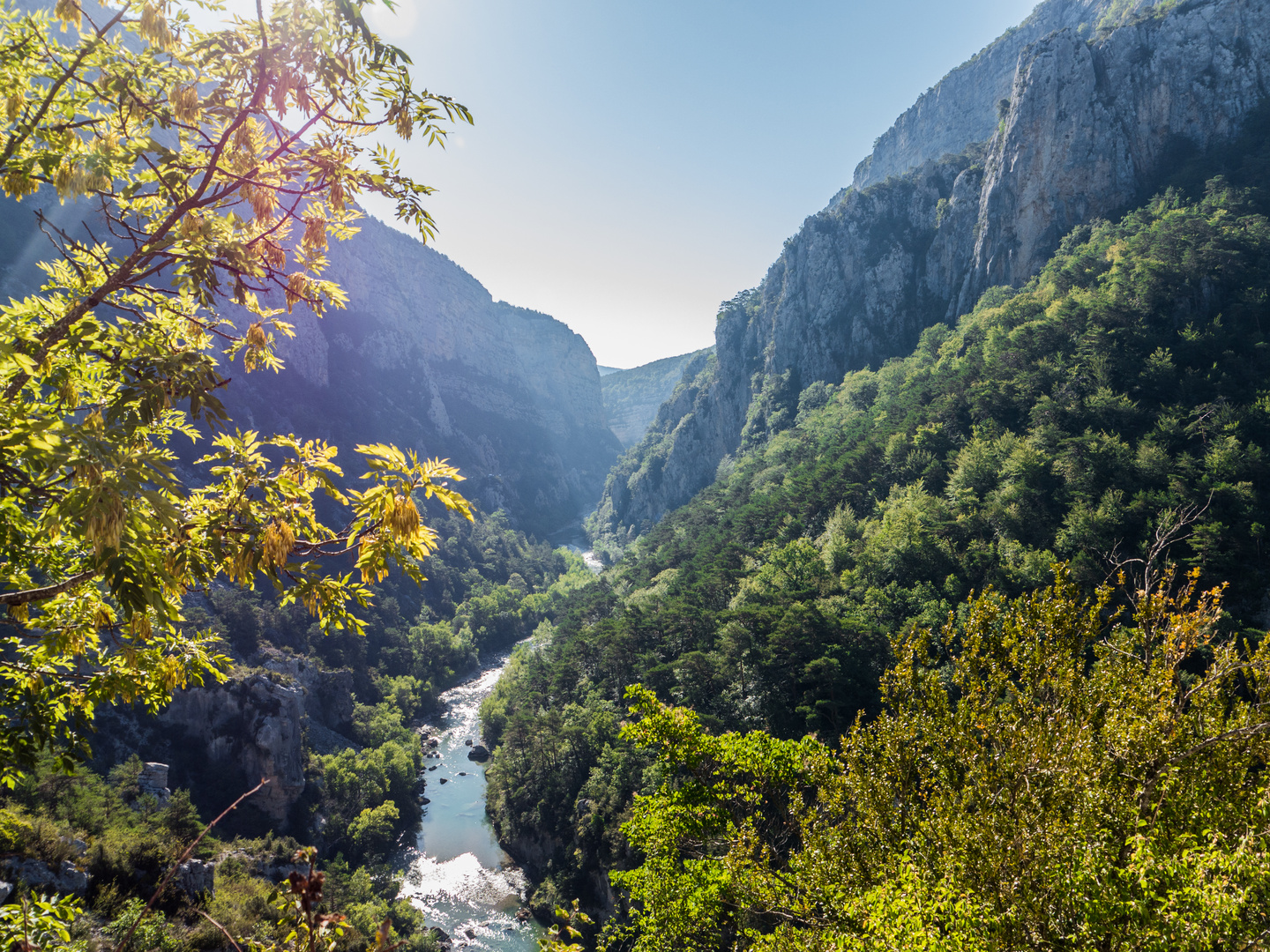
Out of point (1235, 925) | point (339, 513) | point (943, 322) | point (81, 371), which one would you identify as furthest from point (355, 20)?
point (943, 322)

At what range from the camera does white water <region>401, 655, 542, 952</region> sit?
30.9 meters

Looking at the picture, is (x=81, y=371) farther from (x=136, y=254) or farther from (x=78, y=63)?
(x=78, y=63)

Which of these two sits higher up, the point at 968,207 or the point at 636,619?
the point at 968,207

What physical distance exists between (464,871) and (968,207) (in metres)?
102

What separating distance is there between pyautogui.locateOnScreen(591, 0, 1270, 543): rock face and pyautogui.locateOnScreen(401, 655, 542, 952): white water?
78.4 metres

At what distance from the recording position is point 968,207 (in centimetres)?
8156

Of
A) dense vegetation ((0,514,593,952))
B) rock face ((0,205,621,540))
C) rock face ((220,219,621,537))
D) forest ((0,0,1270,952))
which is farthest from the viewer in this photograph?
rock face ((220,219,621,537))

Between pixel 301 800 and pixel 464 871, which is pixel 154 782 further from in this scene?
pixel 464 871

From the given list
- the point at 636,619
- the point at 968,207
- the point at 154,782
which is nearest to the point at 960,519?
the point at 636,619

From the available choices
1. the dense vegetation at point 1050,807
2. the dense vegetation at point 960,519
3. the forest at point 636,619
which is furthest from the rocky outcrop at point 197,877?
the dense vegetation at point 1050,807

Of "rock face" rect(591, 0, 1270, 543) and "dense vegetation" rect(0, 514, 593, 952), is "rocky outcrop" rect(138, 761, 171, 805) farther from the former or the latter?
"rock face" rect(591, 0, 1270, 543)

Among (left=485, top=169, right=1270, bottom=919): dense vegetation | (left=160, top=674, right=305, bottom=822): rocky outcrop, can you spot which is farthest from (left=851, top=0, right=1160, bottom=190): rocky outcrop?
(left=160, top=674, right=305, bottom=822): rocky outcrop

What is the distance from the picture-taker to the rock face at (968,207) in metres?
60.8

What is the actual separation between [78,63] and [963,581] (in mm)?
41571
